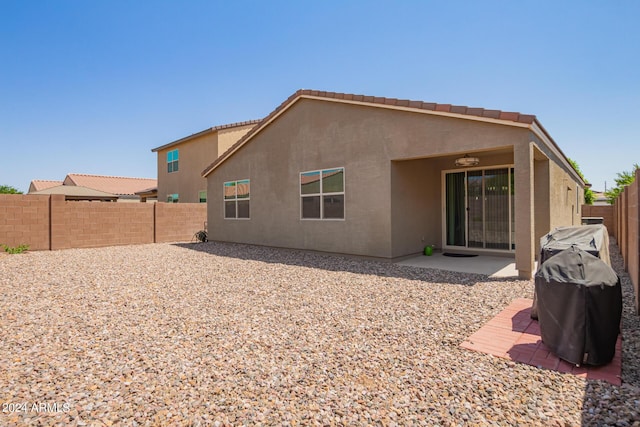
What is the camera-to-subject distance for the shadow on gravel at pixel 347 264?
7.09 metres

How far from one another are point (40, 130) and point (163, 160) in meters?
7.33

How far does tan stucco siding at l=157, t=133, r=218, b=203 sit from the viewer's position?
68.1ft

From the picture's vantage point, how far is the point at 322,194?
1043 centimetres

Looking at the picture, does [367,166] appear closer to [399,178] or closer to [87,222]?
[399,178]

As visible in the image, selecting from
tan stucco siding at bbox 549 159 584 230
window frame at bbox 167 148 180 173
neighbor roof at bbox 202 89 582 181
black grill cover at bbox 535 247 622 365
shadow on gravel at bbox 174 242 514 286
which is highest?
window frame at bbox 167 148 180 173

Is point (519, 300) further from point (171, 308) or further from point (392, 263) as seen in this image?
point (171, 308)

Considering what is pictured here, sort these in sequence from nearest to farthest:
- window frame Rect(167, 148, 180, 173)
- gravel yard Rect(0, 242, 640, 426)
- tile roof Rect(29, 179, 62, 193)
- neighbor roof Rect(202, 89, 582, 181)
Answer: gravel yard Rect(0, 242, 640, 426)
neighbor roof Rect(202, 89, 582, 181)
window frame Rect(167, 148, 180, 173)
tile roof Rect(29, 179, 62, 193)

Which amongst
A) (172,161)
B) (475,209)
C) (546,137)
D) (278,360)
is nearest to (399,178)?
(475,209)

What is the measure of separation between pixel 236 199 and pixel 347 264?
6740 mm

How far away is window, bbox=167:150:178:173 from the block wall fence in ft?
26.1

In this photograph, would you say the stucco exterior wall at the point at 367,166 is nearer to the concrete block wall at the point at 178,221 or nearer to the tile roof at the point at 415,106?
the tile roof at the point at 415,106

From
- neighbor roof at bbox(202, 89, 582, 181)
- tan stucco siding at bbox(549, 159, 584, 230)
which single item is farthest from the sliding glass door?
neighbor roof at bbox(202, 89, 582, 181)

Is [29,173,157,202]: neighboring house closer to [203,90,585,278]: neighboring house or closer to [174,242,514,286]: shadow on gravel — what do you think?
[174,242,514,286]: shadow on gravel

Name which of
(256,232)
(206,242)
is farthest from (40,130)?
(256,232)
